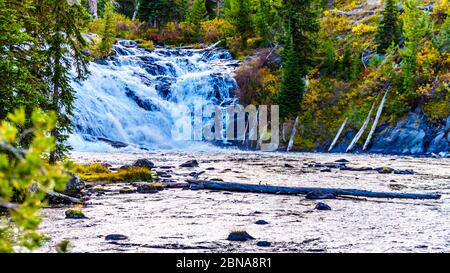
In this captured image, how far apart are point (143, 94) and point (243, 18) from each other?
2410 centimetres

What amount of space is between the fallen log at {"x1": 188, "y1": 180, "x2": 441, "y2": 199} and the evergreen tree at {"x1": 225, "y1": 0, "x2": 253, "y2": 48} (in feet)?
177

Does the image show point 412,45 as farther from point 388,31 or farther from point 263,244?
point 263,244

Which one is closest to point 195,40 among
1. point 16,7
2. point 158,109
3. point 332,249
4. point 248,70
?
point 248,70

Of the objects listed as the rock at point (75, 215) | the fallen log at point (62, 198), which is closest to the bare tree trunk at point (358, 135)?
the fallen log at point (62, 198)

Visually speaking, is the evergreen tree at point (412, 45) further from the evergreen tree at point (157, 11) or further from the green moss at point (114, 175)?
the evergreen tree at point (157, 11)

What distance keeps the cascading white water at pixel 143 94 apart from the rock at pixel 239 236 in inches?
1371

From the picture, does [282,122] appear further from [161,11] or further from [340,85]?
[161,11]

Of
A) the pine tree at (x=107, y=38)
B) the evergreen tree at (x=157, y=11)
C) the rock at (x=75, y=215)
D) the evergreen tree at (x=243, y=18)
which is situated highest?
the evergreen tree at (x=157, y=11)

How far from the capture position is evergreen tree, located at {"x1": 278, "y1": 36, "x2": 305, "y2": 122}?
55.6m

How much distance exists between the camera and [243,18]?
7362 cm

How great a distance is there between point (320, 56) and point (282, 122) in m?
12.1

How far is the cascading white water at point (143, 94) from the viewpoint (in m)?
49.3

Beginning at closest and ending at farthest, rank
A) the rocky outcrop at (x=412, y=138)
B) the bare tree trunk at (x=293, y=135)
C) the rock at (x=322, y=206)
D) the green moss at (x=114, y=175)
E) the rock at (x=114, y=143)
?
the rock at (x=322, y=206), the green moss at (x=114, y=175), the rocky outcrop at (x=412, y=138), the rock at (x=114, y=143), the bare tree trunk at (x=293, y=135)

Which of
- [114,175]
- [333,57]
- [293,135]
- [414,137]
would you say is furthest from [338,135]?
[114,175]
